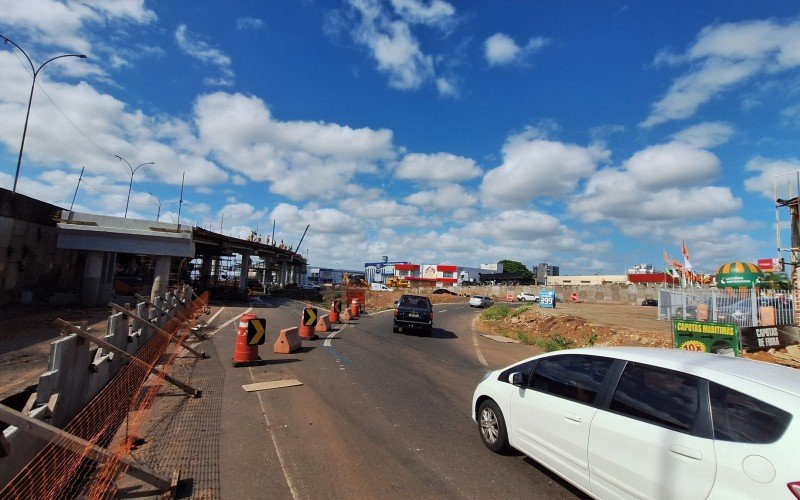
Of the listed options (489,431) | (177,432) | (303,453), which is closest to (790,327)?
(489,431)

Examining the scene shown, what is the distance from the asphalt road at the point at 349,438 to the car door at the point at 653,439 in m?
0.98

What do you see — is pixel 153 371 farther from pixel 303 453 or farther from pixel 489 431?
pixel 489 431

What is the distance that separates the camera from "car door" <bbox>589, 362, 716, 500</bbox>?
305cm

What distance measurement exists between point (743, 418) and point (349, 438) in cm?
432

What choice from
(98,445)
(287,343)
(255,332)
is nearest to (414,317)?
(287,343)

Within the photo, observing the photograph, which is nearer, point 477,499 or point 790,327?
point 477,499

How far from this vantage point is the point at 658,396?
11.6 ft

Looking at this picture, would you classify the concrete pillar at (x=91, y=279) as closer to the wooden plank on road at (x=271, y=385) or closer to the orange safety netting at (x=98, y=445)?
the orange safety netting at (x=98, y=445)

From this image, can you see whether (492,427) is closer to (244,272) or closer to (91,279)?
(91,279)

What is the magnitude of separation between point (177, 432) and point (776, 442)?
6.39 meters

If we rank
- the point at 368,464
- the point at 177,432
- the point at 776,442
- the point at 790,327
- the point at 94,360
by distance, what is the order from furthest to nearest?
the point at 790,327
the point at 94,360
the point at 177,432
the point at 368,464
the point at 776,442

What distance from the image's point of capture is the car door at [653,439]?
3.05m

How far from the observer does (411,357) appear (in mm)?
12602

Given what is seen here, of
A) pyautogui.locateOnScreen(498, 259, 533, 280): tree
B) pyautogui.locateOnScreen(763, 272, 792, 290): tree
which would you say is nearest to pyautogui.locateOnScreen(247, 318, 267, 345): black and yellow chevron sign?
Answer: pyautogui.locateOnScreen(763, 272, 792, 290): tree
